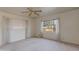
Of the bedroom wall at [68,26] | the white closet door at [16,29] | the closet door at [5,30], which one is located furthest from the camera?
the bedroom wall at [68,26]

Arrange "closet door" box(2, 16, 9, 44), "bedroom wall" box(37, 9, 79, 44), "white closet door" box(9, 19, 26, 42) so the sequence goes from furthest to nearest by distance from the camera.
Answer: "bedroom wall" box(37, 9, 79, 44) → "white closet door" box(9, 19, 26, 42) → "closet door" box(2, 16, 9, 44)

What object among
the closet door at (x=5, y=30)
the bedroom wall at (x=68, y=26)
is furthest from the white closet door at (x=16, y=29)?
the bedroom wall at (x=68, y=26)

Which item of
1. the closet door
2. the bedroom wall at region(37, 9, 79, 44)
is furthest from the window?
the closet door

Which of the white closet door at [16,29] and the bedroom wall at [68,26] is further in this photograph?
the bedroom wall at [68,26]

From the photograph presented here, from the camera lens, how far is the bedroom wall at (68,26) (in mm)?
4042

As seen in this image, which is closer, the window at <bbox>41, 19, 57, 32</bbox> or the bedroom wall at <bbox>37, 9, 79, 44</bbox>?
the window at <bbox>41, 19, 57, 32</bbox>

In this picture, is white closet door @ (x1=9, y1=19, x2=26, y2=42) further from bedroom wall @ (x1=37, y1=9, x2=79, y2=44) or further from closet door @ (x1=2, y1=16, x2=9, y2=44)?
bedroom wall @ (x1=37, y1=9, x2=79, y2=44)

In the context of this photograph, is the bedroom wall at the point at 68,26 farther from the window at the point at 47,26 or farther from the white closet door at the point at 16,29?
the white closet door at the point at 16,29

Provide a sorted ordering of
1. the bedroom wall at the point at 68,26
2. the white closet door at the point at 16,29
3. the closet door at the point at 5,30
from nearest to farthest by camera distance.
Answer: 1. the closet door at the point at 5,30
2. the white closet door at the point at 16,29
3. the bedroom wall at the point at 68,26

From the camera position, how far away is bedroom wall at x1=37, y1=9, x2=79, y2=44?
4.04 meters

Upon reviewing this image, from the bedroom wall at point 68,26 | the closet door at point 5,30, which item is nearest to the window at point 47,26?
the bedroom wall at point 68,26

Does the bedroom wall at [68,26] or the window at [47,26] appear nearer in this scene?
the window at [47,26]

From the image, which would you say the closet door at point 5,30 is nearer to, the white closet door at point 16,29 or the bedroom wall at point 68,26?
the white closet door at point 16,29

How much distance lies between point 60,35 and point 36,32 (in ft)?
3.73
